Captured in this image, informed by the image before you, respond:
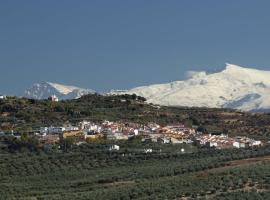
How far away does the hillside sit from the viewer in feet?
306

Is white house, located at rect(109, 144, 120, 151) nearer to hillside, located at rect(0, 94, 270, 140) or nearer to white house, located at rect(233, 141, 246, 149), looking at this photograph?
white house, located at rect(233, 141, 246, 149)

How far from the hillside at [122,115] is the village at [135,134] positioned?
11.1ft

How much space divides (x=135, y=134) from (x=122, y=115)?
14974 millimetres

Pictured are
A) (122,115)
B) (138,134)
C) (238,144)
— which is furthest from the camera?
(122,115)

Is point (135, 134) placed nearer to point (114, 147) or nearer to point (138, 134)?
point (138, 134)

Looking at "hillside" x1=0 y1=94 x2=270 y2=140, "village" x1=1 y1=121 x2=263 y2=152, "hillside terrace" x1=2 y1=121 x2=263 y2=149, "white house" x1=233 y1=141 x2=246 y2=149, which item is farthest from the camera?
"hillside" x1=0 y1=94 x2=270 y2=140

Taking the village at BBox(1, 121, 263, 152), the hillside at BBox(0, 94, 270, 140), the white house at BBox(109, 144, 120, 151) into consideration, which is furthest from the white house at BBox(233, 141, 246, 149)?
the white house at BBox(109, 144, 120, 151)

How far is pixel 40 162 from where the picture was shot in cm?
6456

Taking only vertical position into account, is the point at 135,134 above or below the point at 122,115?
below

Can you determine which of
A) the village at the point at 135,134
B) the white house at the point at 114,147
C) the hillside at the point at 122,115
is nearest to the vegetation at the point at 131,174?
the white house at the point at 114,147

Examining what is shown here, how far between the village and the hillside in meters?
3.40

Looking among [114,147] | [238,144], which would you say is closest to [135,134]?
[114,147]

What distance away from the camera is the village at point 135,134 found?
7975 cm

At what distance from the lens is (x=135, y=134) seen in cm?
8506
